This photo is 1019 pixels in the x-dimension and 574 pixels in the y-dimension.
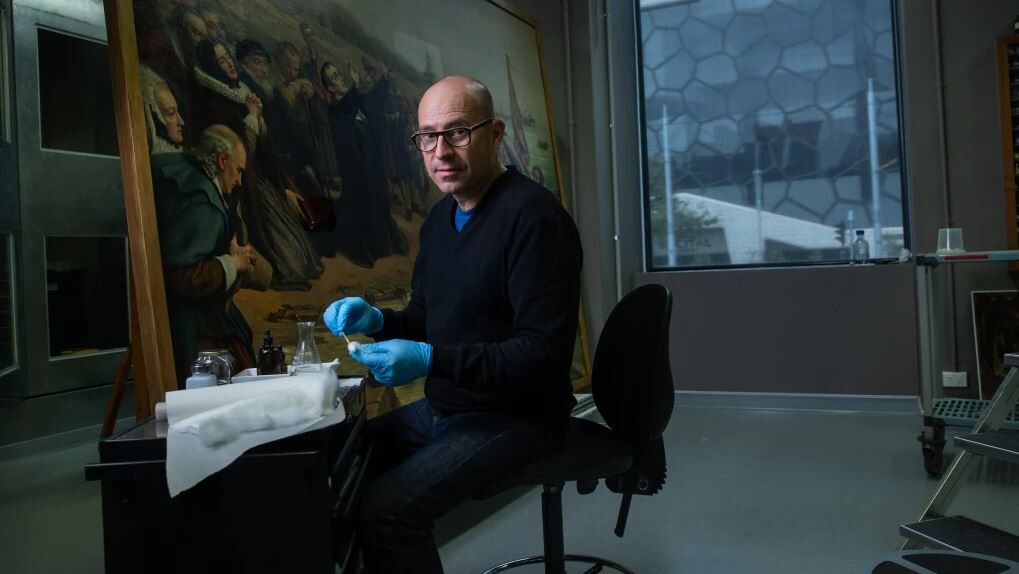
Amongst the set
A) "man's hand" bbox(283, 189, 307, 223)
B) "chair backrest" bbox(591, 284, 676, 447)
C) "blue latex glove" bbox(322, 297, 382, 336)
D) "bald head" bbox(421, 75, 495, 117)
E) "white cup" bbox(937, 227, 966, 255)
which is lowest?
"chair backrest" bbox(591, 284, 676, 447)

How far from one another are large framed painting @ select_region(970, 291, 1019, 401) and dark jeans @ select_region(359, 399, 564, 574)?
11.4 ft

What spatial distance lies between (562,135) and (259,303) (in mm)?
3056

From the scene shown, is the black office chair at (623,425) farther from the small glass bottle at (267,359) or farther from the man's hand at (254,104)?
the man's hand at (254,104)

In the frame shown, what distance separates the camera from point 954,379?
4160 mm

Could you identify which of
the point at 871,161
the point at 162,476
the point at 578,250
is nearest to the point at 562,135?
the point at 871,161

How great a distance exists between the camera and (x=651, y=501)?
2916 millimetres

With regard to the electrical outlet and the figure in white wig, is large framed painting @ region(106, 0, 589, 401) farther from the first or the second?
the electrical outlet

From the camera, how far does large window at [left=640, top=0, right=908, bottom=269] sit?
15.2 feet

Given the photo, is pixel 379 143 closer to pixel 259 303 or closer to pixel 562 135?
pixel 259 303

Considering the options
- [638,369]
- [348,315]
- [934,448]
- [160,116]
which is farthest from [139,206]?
[934,448]

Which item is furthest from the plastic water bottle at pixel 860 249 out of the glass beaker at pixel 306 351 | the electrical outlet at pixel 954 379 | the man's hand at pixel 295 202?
the glass beaker at pixel 306 351

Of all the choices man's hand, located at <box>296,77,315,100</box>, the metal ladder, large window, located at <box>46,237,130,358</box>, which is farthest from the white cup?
large window, located at <box>46,237,130,358</box>

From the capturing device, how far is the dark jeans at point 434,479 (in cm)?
141

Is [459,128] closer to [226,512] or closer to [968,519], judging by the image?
[226,512]
